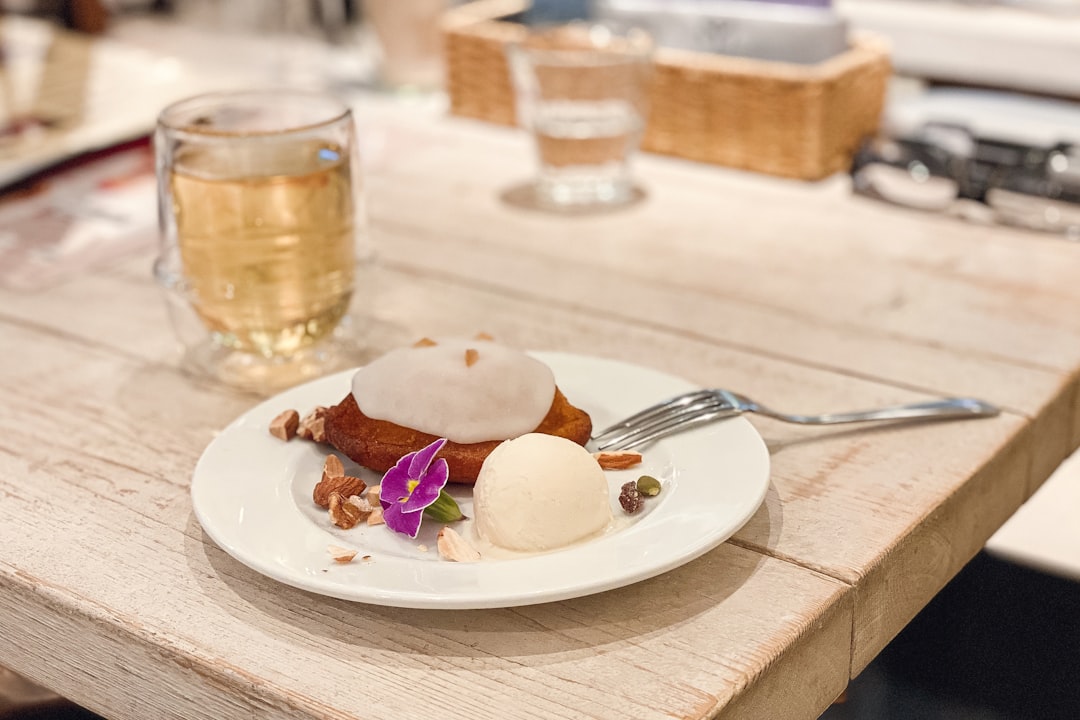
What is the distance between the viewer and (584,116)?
1.23m

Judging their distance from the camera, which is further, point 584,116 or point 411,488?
point 584,116

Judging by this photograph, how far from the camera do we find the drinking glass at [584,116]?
3.99 ft

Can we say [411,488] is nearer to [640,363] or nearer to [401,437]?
[401,437]

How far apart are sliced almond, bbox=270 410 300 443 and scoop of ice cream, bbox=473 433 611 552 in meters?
0.14

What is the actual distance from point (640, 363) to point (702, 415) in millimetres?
182

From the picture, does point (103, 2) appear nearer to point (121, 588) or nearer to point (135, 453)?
point (135, 453)

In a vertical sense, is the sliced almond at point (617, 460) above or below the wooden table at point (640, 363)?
above

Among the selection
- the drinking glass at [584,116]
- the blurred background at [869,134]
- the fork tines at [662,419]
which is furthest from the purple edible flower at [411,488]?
the drinking glass at [584,116]

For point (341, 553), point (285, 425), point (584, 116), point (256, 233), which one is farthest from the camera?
point (584, 116)

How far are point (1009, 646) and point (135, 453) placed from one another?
27.4 inches

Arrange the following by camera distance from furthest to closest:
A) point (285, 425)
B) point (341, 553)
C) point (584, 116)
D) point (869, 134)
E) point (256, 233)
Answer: point (869, 134)
point (584, 116)
point (256, 233)
point (285, 425)
point (341, 553)

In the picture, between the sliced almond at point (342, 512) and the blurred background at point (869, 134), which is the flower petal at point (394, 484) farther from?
the blurred background at point (869, 134)

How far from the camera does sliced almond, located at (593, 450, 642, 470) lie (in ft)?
2.15

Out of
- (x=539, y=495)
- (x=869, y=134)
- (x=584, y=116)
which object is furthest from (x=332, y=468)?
(x=869, y=134)
